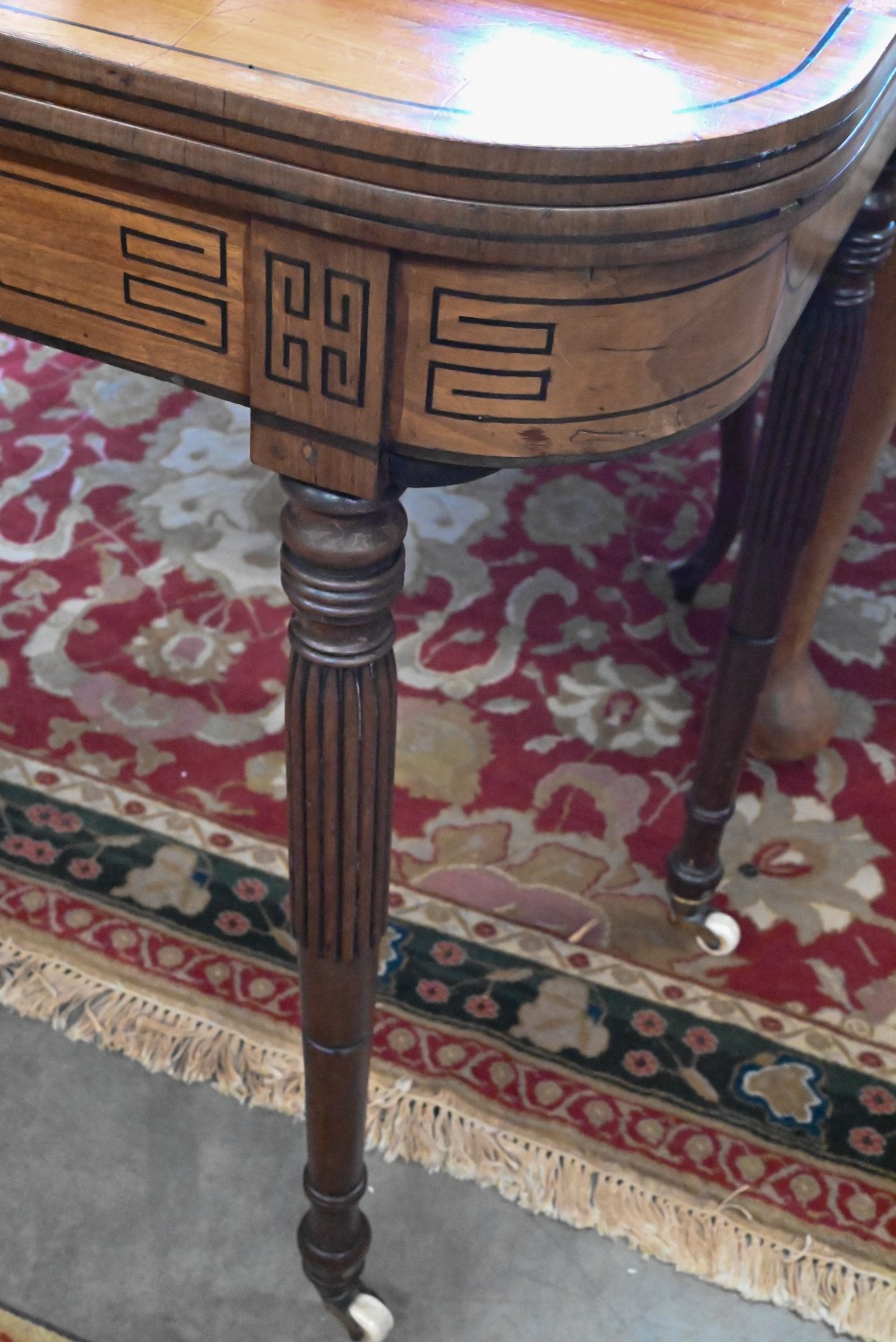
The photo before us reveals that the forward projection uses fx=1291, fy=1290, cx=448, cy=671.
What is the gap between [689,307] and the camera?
483mm

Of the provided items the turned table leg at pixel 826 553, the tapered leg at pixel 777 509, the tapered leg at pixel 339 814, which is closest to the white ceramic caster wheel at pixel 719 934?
the tapered leg at pixel 777 509

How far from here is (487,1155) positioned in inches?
35.3

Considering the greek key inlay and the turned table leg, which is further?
the turned table leg

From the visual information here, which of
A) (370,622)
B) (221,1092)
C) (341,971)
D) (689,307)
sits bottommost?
(221,1092)

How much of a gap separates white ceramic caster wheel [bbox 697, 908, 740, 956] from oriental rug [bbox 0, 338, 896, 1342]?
0.05 ft

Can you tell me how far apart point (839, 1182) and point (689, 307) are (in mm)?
672

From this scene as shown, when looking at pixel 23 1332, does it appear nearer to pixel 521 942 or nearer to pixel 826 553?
pixel 521 942

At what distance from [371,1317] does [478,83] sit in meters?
0.69

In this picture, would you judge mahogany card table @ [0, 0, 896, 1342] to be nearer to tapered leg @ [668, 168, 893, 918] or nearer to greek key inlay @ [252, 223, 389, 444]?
greek key inlay @ [252, 223, 389, 444]

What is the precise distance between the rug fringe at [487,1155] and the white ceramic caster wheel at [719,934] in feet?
0.71

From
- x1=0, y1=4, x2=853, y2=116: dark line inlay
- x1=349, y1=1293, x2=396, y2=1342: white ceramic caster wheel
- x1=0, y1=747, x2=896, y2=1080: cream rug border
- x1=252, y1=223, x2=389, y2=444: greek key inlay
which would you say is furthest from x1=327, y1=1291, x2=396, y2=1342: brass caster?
x1=0, y1=4, x2=853, y2=116: dark line inlay

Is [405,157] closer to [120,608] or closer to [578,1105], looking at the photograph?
[578,1105]

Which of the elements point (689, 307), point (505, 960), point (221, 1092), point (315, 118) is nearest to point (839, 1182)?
point (505, 960)

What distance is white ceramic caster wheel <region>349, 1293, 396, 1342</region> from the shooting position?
782 mm
